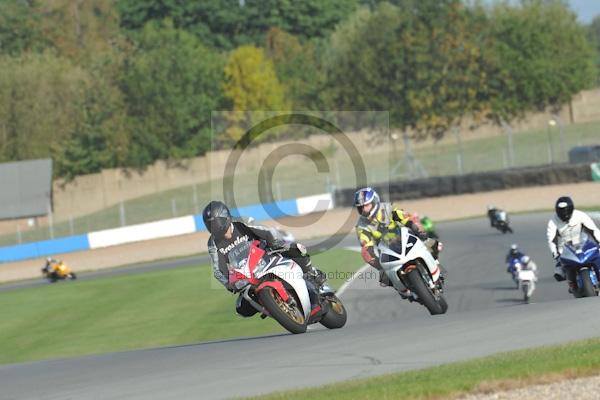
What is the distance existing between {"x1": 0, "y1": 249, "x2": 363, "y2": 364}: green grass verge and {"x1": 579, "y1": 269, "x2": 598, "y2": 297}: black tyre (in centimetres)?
589

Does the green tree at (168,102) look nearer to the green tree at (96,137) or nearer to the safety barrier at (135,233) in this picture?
the green tree at (96,137)

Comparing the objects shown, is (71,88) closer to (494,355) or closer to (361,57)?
(361,57)

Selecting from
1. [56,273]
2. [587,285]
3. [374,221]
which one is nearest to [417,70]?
[56,273]

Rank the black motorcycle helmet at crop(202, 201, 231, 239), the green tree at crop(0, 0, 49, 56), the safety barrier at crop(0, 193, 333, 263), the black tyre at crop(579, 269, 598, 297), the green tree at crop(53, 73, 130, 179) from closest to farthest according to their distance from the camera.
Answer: the black motorcycle helmet at crop(202, 201, 231, 239) → the black tyre at crop(579, 269, 598, 297) → the safety barrier at crop(0, 193, 333, 263) → the green tree at crop(53, 73, 130, 179) → the green tree at crop(0, 0, 49, 56)

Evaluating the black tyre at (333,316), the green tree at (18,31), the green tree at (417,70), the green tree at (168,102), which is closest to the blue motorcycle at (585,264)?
the black tyre at (333,316)

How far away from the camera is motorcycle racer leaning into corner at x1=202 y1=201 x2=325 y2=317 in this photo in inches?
533

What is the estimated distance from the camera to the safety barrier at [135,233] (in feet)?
169

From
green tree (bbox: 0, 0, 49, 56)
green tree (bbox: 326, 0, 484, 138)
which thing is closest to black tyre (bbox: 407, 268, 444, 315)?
green tree (bbox: 326, 0, 484, 138)

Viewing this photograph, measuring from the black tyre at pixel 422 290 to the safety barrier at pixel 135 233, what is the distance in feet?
118

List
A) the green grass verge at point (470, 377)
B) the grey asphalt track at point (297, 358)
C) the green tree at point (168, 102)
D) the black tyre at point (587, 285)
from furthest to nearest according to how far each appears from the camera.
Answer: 1. the green tree at point (168, 102)
2. the black tyre at point (587, 285)
3. the grey asphalt track at point (297, 358)
4. the green grass verge at point (470, 377)

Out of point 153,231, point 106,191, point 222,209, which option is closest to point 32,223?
point 106,191

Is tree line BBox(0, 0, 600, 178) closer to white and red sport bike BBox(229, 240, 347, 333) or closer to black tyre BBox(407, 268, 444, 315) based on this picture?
black tyre BBox(407, 268, 444, 315)

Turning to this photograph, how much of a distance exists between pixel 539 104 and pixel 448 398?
248ft

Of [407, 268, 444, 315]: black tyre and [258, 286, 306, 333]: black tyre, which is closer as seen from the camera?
[258, 286, 306, 333]: black tyre
